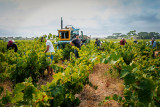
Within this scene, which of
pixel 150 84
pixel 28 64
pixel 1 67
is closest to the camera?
pixel 150 84

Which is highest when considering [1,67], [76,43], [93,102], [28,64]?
[76,43]

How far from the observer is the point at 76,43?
6.84 metres

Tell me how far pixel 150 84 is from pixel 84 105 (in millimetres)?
2445

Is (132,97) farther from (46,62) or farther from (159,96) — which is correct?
(46,62)

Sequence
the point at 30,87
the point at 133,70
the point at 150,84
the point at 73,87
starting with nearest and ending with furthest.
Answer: the point at 150,84
the point at 133,70
the point at 30,87
the point at 73,87

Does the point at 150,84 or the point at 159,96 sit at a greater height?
the point at 150,84

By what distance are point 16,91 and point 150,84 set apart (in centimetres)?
113

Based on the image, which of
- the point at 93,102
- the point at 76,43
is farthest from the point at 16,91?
A: the point at 76,43

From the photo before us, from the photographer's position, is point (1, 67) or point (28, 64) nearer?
point (28, 64)

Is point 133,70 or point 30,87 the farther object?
point 30,87

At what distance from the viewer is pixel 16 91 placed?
1011 millimetres

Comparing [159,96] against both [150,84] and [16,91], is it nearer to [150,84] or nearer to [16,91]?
[150,84]

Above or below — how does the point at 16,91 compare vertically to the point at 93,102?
above

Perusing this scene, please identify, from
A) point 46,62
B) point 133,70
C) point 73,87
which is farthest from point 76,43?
point 133,70
